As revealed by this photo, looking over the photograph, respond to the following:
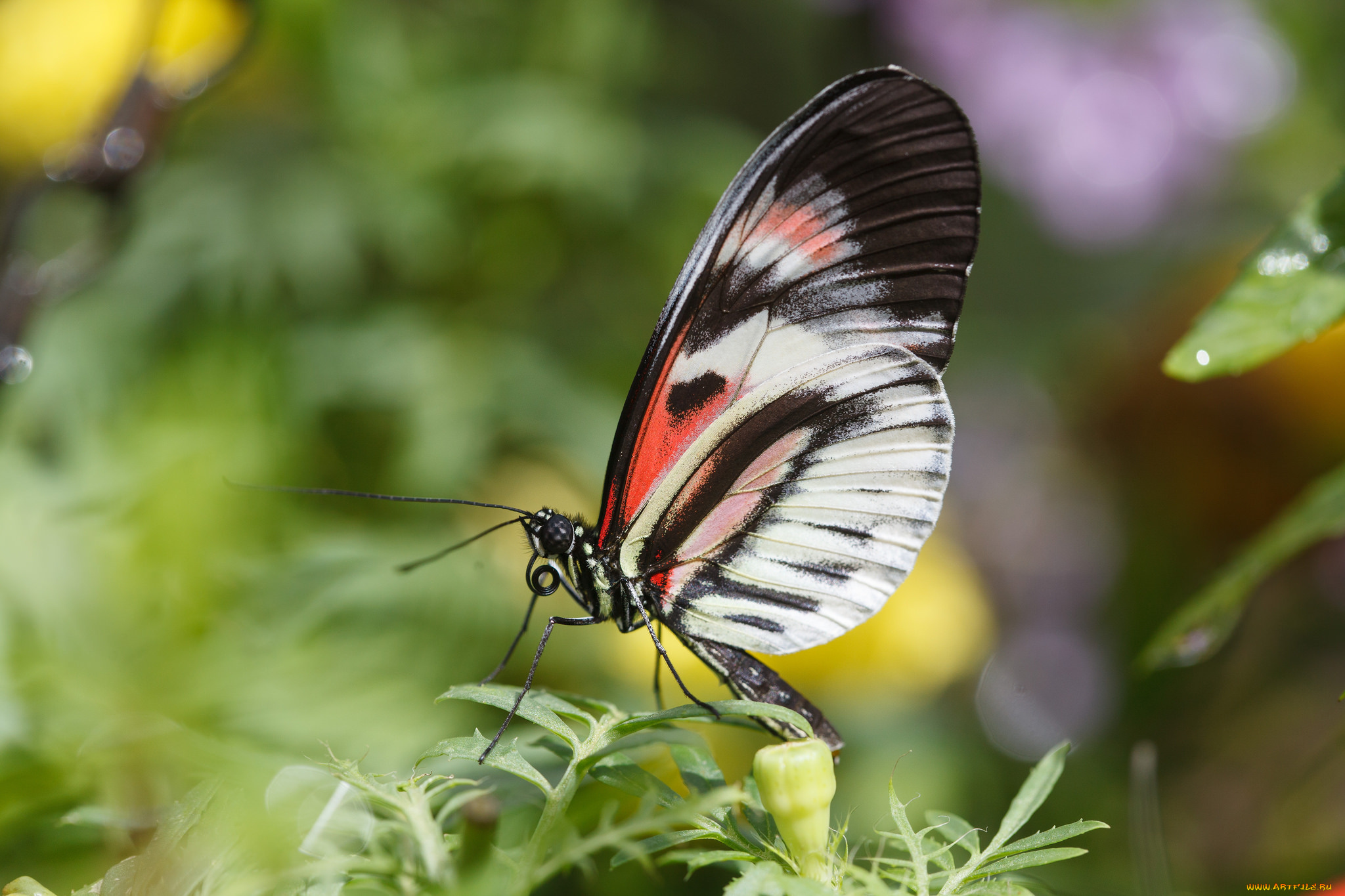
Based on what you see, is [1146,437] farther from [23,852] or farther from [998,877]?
[23,852]

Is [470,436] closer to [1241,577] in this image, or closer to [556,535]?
[556,535]

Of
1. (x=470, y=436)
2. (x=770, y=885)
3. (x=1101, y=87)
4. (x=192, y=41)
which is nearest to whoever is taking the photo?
(x=770, y=885)

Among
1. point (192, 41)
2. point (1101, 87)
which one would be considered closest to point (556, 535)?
point (192, 41)

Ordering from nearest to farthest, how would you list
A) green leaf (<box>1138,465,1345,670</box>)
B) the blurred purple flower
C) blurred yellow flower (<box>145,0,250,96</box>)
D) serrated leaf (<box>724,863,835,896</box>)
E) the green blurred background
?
serrated leaf (<box>724,863,835,896</box>) → green leaf (<box>1138,465,1345,670</box>) → the green blurred background → blurred yellow flower (<box>145,0,250,96</box>) → the blurred purple flower

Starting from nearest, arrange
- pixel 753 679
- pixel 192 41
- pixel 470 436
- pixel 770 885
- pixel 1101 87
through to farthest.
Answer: pixel 770 885
pixel 753 679
pixel 192 41
pixel 470 436
pixel 1101 87

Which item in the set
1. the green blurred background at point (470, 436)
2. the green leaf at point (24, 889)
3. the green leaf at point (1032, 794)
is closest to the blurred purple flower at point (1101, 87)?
the green blurred background at point (470, 436)

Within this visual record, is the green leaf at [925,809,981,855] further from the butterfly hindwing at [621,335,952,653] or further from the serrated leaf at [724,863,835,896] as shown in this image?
the butterfly hindwing at [621,335,952,653]

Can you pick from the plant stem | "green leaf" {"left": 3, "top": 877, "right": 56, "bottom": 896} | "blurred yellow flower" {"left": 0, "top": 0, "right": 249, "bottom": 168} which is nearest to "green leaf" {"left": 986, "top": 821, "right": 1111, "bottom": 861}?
the plant stem

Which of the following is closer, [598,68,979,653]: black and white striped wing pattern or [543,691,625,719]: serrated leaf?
[543,691,625,719]: serrated leaf
